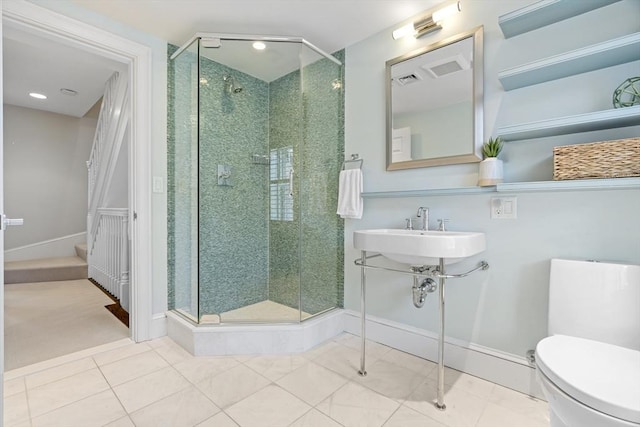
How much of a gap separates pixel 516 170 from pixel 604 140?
35cm

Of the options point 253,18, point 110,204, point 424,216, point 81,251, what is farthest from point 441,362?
point 81,251

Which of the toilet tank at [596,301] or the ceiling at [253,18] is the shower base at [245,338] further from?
the ceiling at [253,18]

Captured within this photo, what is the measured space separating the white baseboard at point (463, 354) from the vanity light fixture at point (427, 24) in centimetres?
190

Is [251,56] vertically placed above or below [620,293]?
above

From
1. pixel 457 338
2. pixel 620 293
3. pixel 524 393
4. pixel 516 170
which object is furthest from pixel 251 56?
pixel 524 393

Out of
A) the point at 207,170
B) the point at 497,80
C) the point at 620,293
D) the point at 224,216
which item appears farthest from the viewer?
the point at 224,216

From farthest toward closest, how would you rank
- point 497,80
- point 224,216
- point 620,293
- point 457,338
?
point 224,216
point 457,338
point 497,80
point 620,293

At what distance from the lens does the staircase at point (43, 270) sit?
3576 mm

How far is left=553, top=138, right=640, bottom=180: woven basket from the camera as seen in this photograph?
1.17m

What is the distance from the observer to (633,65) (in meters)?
1.28

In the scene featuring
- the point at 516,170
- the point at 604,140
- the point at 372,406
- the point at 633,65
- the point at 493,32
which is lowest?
the point at 372,406

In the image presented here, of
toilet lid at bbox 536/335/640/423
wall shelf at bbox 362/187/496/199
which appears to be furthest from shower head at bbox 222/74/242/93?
toilet lid at bbox 536/335/640/423

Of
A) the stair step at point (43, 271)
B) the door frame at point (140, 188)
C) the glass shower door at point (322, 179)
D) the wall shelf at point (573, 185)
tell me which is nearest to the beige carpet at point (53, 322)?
the stair step at point (43, 271)

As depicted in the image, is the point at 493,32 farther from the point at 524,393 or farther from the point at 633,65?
the point at 524,393
